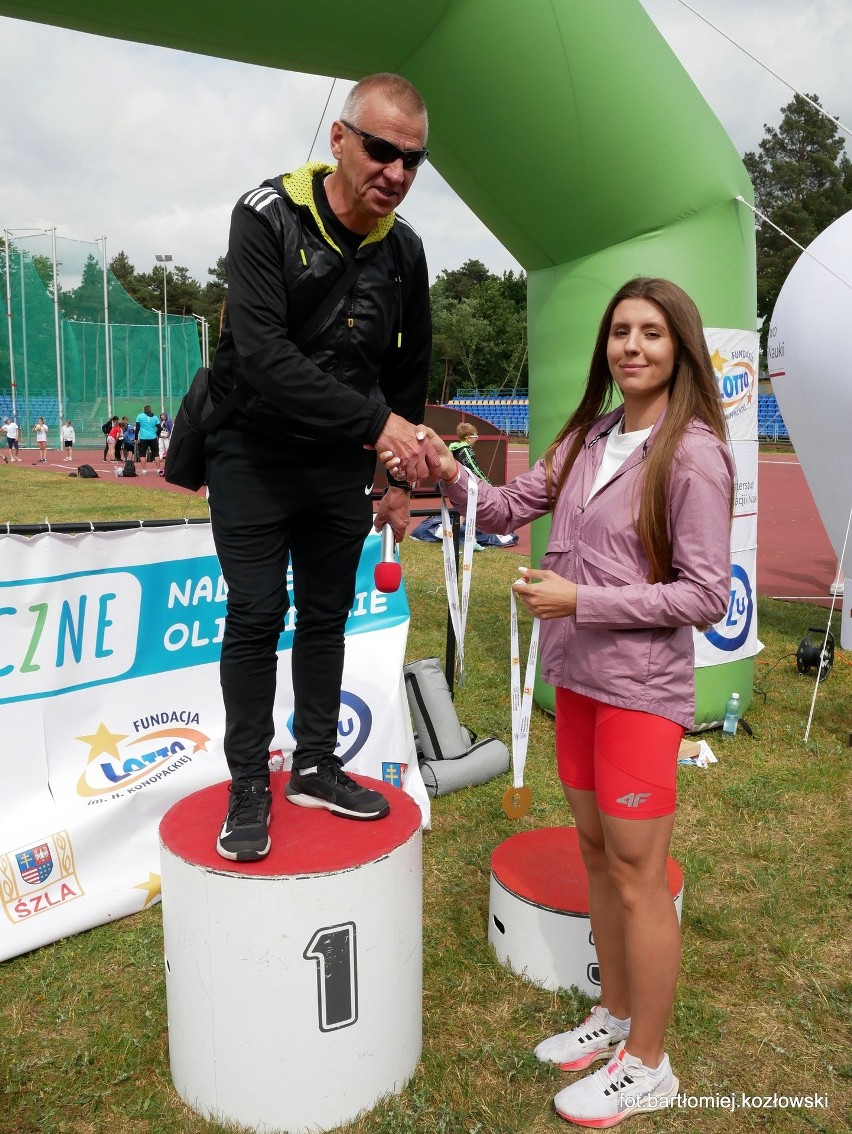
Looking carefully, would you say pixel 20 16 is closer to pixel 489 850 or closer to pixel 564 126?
pixel 564 126

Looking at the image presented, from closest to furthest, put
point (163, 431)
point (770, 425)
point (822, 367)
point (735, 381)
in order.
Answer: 1. point (735, 381)
2. point (822, 367)
3. point (163, 431)
4. point (770, 425)

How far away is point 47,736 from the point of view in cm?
339

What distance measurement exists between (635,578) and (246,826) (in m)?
1.15

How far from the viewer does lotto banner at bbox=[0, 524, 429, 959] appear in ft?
10.8

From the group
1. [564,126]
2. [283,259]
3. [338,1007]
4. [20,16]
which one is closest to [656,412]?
[283,259]

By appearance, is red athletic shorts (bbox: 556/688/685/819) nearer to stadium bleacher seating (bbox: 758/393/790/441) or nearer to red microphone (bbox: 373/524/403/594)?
red microphone (bbox: 373/524/403/594)

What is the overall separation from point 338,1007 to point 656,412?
64.7 inches

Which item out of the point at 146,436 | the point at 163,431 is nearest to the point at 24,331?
the point at 163,431

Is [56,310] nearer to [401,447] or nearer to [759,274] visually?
[401,447]

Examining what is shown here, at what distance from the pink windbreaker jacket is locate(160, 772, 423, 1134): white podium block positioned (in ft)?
2.29

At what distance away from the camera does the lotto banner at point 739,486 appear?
5.04 metres

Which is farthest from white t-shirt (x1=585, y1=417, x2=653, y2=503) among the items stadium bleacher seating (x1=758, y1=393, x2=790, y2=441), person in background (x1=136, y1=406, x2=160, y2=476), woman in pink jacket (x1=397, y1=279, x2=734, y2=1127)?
stadium bleacher seating (x1=758, y1=393, x2=790, y2=441)

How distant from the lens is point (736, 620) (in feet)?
17.1

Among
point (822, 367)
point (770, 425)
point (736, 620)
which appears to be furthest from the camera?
point (770, 425)
